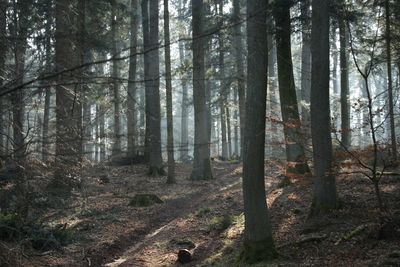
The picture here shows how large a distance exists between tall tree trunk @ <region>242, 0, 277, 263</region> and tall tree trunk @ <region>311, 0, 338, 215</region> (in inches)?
70.5

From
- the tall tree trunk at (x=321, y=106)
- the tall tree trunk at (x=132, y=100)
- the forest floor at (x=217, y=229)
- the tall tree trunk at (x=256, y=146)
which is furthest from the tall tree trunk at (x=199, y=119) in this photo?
the tall tree trunk at (x=256, y=146)

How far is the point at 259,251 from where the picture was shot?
784cm

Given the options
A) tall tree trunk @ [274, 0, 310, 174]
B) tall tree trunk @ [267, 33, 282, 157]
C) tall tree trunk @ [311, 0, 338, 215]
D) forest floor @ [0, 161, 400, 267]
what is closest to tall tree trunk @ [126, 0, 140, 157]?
forest floor @ [0, 161, 400, 267]

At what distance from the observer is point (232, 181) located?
19484 millimetres

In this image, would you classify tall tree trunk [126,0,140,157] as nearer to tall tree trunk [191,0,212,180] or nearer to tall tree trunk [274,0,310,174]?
tall tree trunk [191,0,212,180]

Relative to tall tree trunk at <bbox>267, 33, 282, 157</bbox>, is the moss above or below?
below

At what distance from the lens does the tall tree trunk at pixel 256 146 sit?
25.5ft

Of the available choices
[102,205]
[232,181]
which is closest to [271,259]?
[102,205]

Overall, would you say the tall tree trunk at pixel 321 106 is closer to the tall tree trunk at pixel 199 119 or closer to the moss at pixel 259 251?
the moss at pixel 259 251

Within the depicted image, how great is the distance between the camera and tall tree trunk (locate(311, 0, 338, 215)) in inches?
358

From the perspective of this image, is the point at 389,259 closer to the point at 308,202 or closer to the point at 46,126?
the point at 308,202

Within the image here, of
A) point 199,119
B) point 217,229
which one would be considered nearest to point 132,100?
point 217,229

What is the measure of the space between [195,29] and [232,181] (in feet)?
22.5

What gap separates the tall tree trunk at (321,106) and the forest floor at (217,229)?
62 centimetres
